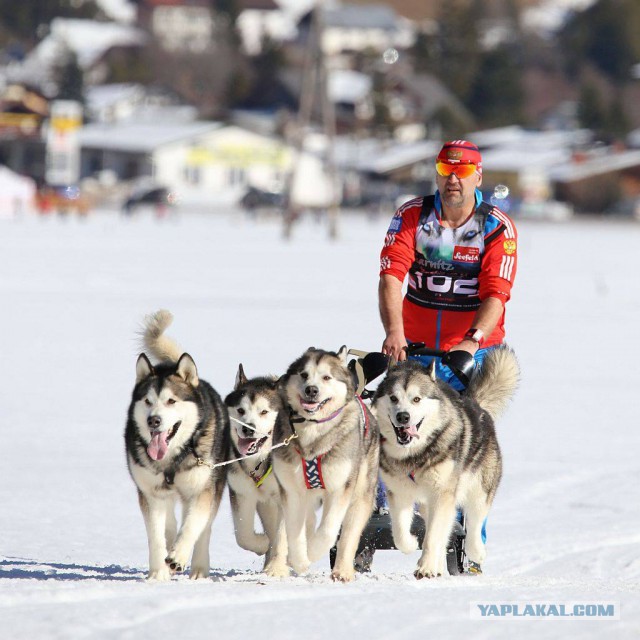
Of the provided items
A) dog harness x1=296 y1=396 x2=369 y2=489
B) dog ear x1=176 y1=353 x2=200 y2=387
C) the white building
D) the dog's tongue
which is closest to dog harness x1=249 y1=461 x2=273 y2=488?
the dog's tongue

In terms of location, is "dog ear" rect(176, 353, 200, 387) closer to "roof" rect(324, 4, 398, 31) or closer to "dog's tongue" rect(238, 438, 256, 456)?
"dog's tongue" rect(238, 438, 256, 456)

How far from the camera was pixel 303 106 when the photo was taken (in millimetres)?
44000

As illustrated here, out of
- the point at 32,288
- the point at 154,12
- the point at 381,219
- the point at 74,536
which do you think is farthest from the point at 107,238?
the point at 154,12

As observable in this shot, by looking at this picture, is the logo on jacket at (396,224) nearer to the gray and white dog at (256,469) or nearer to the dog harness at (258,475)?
the gray and white dog at (256,469)

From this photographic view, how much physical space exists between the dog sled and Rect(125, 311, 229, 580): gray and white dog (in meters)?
0.70

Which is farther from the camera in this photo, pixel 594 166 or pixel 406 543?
pixel 594 166

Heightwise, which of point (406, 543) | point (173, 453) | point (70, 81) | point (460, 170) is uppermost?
point (70, 81)

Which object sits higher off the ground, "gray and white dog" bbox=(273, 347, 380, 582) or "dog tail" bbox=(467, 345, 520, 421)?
"dog tail" bbox=(467, 345, 520, 421)

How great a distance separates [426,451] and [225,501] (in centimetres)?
368

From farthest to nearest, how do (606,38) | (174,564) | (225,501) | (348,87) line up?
1. (606,38)
2. (348,87)
3. (225,501)
4. (174,564)

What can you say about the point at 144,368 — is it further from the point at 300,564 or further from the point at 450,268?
the point at 450,268

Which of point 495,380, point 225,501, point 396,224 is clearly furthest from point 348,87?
point 495,380

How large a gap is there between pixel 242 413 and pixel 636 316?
1489 centimetres

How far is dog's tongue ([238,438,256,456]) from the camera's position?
17.0 ft
